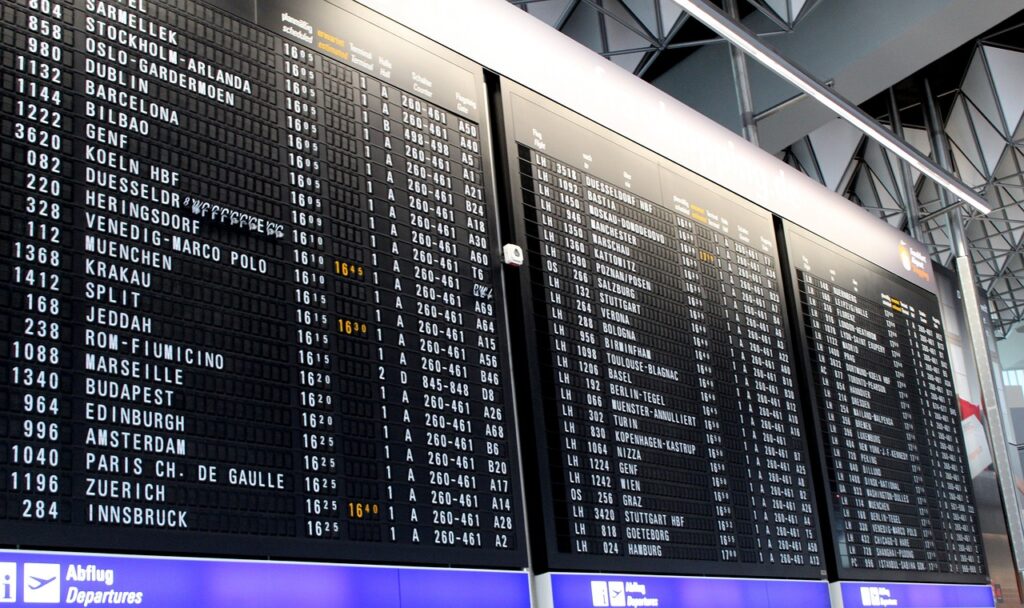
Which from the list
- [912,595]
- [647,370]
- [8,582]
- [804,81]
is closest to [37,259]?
[8,582]

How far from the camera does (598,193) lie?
7477 mm

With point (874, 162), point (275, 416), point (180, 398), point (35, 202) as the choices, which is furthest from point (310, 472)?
point (874, 162)

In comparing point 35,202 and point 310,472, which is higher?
point 35,202

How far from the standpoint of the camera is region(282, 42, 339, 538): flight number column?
495 centimetres

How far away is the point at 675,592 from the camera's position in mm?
6738

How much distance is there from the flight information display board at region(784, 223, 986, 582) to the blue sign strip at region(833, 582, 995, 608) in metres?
0.07

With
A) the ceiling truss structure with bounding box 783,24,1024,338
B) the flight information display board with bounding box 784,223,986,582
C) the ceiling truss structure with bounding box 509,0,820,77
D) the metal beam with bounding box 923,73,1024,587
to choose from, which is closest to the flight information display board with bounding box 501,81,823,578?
the flight information display board with bounding box 784,223,986,582

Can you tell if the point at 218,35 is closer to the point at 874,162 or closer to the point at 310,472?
the point at 310,472

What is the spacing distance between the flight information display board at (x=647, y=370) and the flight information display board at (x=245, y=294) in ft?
1.44

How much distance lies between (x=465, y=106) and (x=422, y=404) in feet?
6.21

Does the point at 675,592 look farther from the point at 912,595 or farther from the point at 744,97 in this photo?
the point at 744,97

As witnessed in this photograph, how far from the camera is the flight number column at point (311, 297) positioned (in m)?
4.95

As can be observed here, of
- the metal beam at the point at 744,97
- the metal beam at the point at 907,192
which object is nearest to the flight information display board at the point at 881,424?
the metal beam at the point at 744,97

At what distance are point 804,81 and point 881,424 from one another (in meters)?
2.92
